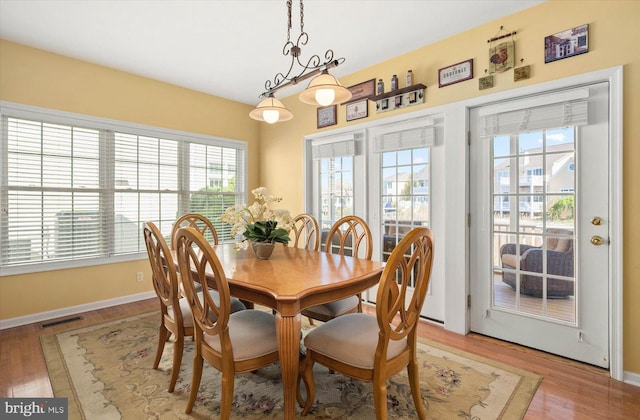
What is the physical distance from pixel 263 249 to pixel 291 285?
70 centimetres

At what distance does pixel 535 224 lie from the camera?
2.45m

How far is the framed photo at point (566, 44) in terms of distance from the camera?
2164 millimetres

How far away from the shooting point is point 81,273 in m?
3.31

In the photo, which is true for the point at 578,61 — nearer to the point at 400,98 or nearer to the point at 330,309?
the point at 400,98

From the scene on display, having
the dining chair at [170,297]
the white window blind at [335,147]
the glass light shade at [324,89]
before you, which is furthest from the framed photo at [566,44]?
the dining chair at [170,297]

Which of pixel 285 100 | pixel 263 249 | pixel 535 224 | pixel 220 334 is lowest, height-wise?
pixel 220 334

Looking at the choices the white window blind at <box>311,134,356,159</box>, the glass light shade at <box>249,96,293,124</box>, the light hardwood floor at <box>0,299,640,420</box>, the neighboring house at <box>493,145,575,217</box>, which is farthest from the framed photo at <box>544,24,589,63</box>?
the light hardwood floor at <box>0,299,640,420</box>

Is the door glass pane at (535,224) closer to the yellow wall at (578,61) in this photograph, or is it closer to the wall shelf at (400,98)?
the yellow wall at (578,61)

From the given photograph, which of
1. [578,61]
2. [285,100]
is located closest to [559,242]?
[578,61]

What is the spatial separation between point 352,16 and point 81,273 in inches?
144

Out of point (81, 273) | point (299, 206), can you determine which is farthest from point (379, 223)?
point (81, 273)

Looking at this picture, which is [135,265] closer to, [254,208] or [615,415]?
[254,208]

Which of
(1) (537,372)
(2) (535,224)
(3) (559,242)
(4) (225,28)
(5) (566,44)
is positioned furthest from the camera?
(4) (225,28)

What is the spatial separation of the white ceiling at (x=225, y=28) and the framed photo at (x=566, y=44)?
12.4 inches
